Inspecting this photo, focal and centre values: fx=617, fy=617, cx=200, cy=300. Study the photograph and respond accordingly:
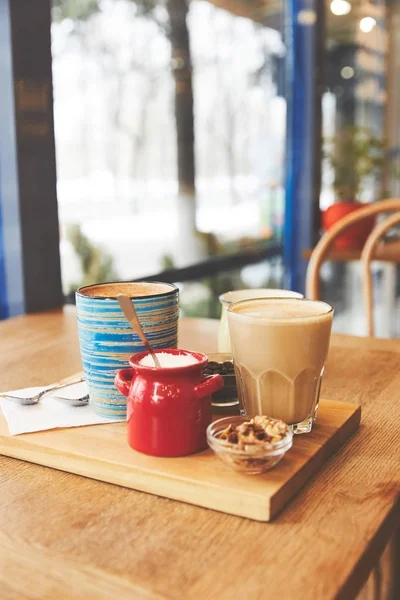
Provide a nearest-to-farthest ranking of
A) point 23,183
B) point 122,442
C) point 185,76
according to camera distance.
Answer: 1. point 122,442
2. point 23,183
3. point 185,76

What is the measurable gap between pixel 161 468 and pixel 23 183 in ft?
3.77

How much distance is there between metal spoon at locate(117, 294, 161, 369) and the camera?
676 millimetres

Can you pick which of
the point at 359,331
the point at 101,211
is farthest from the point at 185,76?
the point at 359,331

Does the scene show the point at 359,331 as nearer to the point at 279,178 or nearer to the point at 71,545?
the point at 279,178

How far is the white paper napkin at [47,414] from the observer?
2.39ft

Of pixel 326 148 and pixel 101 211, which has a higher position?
pixel 326 148

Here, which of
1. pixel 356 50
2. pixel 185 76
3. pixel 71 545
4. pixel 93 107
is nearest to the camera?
pixel 71 545

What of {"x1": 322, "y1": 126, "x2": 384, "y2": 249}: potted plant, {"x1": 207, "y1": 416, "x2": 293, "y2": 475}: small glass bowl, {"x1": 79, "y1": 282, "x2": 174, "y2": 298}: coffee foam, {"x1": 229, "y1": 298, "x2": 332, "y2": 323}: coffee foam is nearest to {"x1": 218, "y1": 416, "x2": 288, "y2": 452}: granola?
{"x1": 207, "y1": 416, "x2": 293, "y2": 475}: small glass bowl

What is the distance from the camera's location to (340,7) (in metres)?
3.52

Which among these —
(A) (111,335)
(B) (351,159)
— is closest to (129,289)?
(A) (111,335)

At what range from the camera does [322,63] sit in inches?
129

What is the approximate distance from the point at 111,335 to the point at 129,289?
11 cm

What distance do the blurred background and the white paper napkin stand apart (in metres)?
0.87

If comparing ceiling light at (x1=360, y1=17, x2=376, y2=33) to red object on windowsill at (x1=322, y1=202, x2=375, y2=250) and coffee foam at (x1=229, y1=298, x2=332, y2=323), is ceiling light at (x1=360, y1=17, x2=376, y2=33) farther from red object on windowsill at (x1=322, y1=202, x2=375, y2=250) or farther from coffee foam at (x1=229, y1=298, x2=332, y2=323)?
coffee foam at (x1=229, y1=298, x2=332, y2=323)
